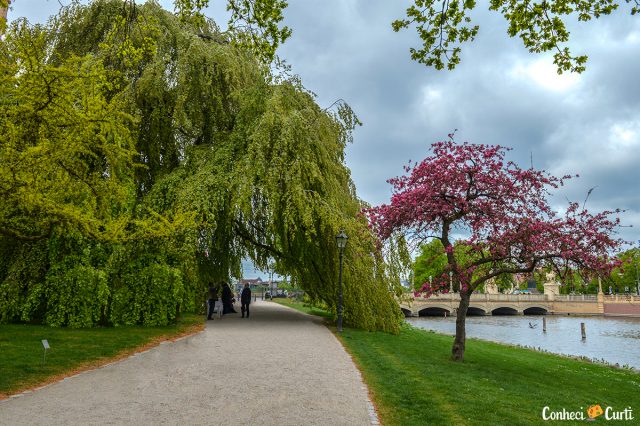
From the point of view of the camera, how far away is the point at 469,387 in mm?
8461

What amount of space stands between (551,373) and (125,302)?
12308mm

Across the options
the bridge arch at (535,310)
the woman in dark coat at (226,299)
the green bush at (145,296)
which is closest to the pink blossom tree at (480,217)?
the green bush at (145,296)

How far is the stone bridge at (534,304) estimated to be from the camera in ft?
213

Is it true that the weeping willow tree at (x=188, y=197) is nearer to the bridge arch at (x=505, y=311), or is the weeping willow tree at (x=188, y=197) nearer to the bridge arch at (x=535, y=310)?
the bridge arch at (x=505, y=311)

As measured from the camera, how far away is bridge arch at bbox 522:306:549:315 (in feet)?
248

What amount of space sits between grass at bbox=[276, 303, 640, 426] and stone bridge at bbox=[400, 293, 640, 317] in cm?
5072

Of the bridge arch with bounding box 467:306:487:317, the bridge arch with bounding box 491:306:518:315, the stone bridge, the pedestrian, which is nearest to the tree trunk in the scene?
the pedestrian

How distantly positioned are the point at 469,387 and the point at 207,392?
183 inches

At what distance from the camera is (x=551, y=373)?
13047 millimetres

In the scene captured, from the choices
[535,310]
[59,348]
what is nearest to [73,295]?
[59,348]

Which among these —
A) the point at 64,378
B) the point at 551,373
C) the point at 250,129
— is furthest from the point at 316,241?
the point at 64,378

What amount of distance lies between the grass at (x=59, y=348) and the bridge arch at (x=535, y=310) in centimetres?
7401

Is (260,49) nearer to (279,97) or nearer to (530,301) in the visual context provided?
(279,97)

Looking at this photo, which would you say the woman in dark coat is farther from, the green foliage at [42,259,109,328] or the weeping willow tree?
the green foliage at [42,259,109,328]
